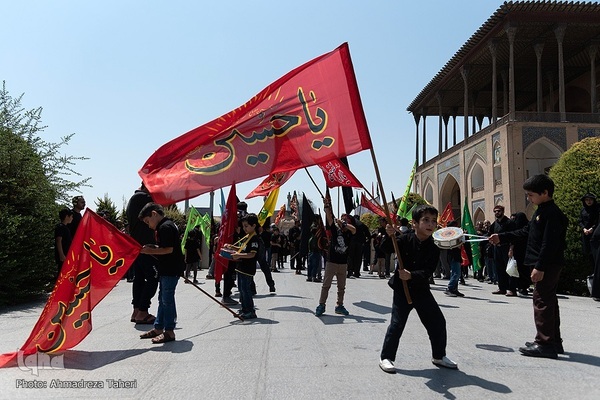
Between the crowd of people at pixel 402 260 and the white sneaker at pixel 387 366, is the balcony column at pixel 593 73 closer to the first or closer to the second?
the crowd of people at pixel 402 260

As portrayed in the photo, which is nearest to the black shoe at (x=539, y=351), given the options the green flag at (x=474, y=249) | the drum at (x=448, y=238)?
the drum at (x=448, y=238)

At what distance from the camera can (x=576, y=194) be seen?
10.4 metres

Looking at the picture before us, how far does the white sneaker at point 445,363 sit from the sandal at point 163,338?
2851mm

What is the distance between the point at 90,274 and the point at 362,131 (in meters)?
3.35

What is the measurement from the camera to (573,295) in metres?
10.4

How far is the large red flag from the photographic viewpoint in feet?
20.0

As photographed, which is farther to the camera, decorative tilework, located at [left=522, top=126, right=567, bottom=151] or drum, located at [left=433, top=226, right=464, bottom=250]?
decorative tilework, located at [left=522, top=126, right=567, bottom=151]

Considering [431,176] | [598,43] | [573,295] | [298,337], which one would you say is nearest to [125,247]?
[298,337]

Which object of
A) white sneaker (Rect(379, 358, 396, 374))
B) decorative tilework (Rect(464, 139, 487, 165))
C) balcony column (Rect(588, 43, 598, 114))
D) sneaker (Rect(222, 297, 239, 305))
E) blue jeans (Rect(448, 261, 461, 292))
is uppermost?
balcony column (Rect(588, 43, 598, 114))

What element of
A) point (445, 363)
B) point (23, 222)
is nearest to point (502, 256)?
point (445, 363)

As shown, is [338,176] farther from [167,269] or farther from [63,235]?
[167,269]

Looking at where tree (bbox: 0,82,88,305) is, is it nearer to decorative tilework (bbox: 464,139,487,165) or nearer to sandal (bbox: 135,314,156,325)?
sandal (bbox: 135,314,156,325)

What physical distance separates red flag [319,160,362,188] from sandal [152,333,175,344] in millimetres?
5351

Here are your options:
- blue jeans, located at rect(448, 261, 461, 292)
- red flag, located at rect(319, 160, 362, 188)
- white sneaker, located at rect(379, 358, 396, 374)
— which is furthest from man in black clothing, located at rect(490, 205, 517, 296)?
white sneaker, located at rect(379, 358, 396, 374)
